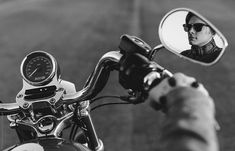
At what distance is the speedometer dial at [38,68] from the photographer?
2.07 m

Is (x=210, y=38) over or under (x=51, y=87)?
over

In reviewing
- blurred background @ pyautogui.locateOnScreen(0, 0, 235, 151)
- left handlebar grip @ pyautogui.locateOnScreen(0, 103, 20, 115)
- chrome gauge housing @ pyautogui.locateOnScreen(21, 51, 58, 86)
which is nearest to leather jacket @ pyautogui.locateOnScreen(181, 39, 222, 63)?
chrome gauge housing @ pyautogui.locateOnScreen(21, 51, 58, 86)

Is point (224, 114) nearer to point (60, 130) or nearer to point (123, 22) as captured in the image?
point (60, 130)

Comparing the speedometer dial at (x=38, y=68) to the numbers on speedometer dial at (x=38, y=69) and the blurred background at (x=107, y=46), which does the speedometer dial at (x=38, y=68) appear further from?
the blurred background at (x=107, y=46)

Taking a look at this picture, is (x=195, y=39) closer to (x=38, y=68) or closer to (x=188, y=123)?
(x=188, y=123)

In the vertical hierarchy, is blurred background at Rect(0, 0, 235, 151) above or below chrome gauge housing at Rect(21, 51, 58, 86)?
below

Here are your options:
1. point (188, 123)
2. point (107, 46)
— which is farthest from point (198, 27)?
point (107, 46)

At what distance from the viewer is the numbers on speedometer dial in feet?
6.86

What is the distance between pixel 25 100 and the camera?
6.59ft

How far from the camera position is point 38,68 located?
216 centimetres

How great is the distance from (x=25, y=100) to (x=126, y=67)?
592 millimetres

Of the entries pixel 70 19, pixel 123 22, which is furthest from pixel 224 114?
pixel 70 19

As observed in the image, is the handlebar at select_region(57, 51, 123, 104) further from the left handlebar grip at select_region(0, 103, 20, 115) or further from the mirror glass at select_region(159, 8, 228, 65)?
the mirror glass at select_region(159, 8, 228, 65)

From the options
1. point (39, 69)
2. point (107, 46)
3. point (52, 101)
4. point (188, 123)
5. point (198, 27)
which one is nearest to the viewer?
point (188, 123)
